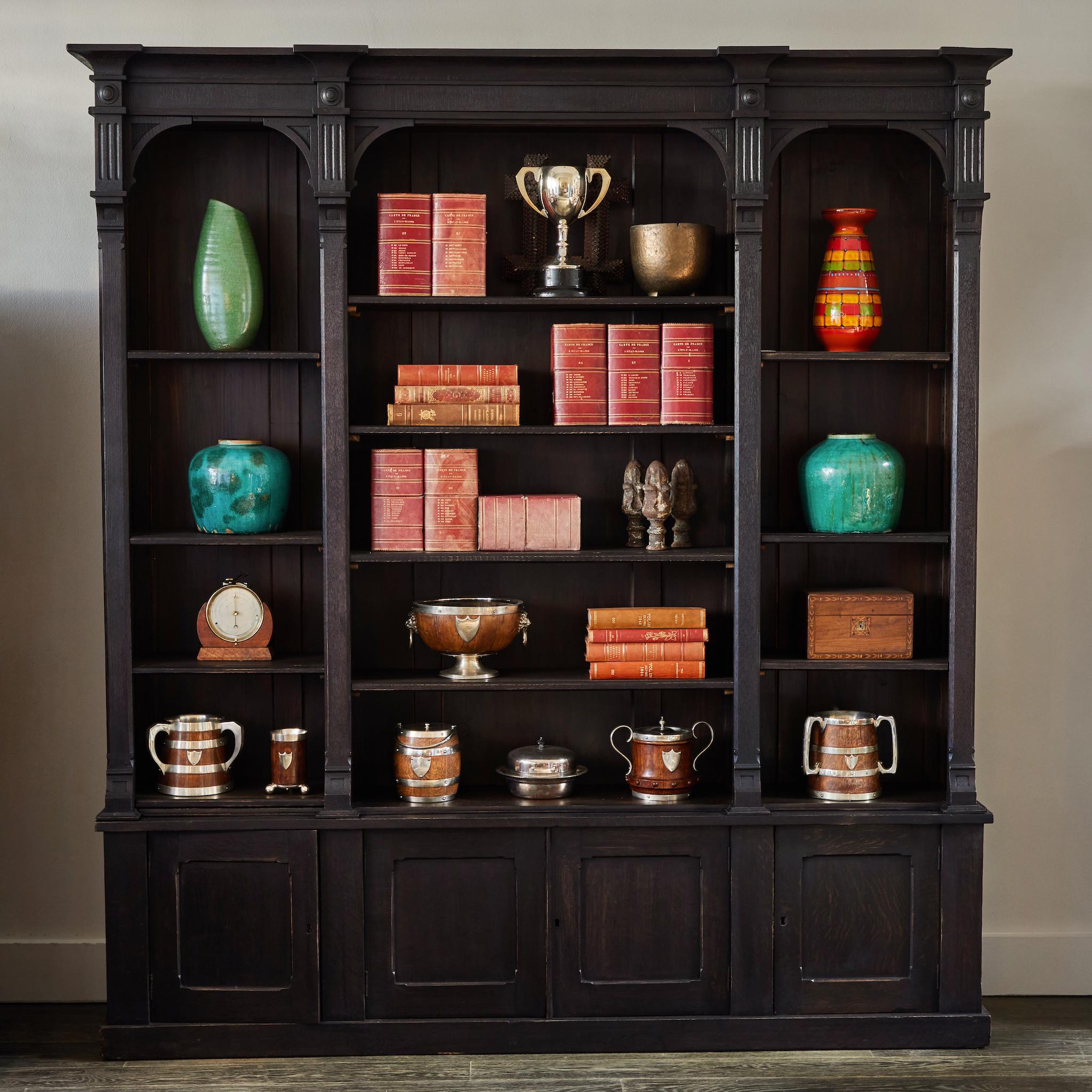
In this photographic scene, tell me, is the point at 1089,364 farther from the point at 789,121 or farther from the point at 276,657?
the point at 276,657

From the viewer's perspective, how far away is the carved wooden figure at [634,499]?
3.38 metres

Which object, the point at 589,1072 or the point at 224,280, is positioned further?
A: the point at 224,280

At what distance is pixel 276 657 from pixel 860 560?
171 centimetres

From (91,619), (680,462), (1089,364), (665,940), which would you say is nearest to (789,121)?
(680,462)

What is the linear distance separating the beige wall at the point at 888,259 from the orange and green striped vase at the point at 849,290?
54 cm

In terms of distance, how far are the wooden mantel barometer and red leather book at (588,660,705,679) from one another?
2.99 feet

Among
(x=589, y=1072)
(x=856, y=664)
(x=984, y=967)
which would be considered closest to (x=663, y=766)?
(x=856, y=664)

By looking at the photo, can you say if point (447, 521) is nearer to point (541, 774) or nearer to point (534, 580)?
point (534, 580)

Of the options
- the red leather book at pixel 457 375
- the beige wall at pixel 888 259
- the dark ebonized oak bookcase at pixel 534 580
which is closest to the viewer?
the dark ebonized oak bookcase at pixel 534 580

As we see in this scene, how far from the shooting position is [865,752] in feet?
10.9

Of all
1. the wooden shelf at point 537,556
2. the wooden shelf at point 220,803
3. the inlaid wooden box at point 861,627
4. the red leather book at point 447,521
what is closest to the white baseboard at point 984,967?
the wooden shelf at point 220,803

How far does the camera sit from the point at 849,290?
330 cm

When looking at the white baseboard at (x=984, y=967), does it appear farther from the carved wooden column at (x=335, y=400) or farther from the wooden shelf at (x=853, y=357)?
the wooden shelf at (x=853, y=357)

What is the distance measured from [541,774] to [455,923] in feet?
1.49
